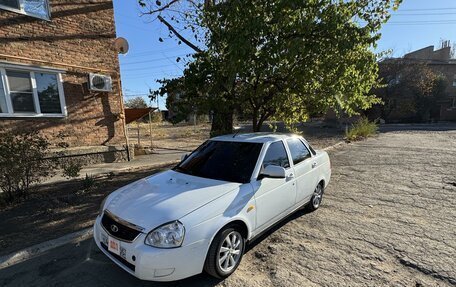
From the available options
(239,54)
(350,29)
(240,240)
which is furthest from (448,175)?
(240,240)

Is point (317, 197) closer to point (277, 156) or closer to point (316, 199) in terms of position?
point (316, 199)

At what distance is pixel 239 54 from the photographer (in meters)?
4.95

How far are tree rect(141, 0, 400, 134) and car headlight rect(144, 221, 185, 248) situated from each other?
→ 336 cm

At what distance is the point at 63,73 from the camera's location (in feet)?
29.5

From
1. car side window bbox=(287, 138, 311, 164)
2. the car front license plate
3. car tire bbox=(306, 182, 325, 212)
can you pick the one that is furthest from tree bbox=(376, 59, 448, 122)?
the car front license plate

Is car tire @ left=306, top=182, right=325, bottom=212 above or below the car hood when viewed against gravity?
below

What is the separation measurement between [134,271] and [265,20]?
4.63 metres

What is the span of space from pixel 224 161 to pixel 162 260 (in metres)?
1.62

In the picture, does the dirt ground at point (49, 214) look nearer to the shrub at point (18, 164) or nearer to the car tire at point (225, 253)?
the shrub at point (18, 164)

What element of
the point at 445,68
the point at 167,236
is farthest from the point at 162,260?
the point at 445,68

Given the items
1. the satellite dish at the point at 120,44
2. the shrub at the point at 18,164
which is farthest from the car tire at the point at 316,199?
the satellite dish at the point at 120,44

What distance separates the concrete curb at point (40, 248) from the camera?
3396 millimetres

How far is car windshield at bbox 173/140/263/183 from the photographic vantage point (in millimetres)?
3496

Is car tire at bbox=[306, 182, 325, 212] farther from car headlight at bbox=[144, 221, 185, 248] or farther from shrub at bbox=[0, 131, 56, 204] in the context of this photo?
shrub at bbox=[0, 131, 56, 204]
